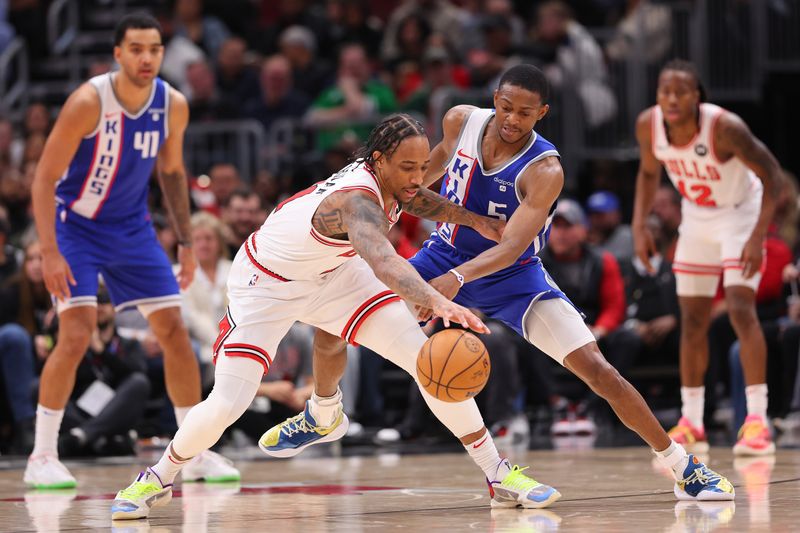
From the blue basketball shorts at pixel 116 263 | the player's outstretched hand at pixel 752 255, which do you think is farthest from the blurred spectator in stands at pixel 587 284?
the blue basketball shorts at pixel 116 263

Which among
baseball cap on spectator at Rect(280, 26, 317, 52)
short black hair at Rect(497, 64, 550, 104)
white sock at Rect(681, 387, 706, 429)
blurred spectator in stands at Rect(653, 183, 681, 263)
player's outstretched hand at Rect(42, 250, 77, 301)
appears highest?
baseball cap on spectator at Rect(280, 26, 317, 52)

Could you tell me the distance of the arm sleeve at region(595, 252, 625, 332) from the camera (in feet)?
36.8

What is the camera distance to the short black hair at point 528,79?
19.5 ft

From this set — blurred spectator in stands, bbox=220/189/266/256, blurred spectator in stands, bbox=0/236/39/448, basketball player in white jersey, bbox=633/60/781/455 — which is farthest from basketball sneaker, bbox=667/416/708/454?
blurred spectator in stands, bbox=0/236/39/448

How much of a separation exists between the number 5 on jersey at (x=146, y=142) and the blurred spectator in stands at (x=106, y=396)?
2.06 metres

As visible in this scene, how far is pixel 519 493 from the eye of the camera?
5.74 m

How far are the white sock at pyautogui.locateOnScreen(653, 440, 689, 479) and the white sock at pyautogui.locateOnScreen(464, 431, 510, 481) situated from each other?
709 millimetres

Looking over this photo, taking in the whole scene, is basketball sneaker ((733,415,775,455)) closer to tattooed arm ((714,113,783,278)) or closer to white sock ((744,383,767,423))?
white sock ((744,383,767,423))

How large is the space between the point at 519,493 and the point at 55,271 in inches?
107

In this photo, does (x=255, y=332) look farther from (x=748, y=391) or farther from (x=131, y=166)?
(x=748, y=391)

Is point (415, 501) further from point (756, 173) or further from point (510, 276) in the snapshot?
point (756, 173)

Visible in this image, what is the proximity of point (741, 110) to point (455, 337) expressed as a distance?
392 inches

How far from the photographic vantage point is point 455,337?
5191mm

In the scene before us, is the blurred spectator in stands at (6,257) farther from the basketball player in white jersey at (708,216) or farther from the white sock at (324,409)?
the basketball player in white jersey at (708,216)
